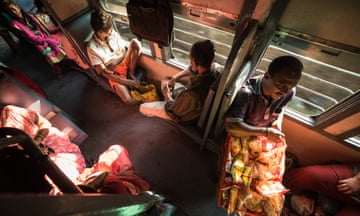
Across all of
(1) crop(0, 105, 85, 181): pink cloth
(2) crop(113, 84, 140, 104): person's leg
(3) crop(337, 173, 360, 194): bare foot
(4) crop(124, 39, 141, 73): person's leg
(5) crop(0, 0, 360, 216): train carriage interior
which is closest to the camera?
(5) crop(0, 0, 360, 216): train carriage interior

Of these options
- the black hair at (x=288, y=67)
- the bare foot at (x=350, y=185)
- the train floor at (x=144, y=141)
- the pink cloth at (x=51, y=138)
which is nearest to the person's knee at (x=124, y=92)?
the train floor at (x=144, y=141)

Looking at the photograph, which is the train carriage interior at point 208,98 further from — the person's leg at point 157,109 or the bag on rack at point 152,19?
the person's leg at point 157,109

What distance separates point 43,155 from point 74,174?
1.27 meters

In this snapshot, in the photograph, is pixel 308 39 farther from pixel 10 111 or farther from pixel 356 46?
pixel 10 111

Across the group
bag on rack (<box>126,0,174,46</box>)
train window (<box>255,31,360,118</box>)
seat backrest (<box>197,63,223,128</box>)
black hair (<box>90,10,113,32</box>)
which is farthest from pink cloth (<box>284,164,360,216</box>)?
black hair (<box>90,10,113,32</box>)

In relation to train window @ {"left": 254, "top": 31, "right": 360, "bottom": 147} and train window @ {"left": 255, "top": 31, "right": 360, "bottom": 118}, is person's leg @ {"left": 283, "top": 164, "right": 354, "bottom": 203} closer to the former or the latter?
train window @ {"left": 254, "top": 31, "right": 360, "bottom": 147}

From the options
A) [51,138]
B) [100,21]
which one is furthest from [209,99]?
[51,138]

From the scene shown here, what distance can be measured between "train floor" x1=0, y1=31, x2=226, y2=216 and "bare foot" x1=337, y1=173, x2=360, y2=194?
1.30 meters

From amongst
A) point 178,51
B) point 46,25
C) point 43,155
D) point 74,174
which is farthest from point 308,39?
point 46,25

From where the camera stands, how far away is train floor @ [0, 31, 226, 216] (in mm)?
2639

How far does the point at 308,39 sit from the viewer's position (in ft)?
5.10

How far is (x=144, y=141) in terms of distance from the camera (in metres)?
3.08

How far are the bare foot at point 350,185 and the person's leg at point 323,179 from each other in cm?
5

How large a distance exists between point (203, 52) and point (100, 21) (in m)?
1.37
